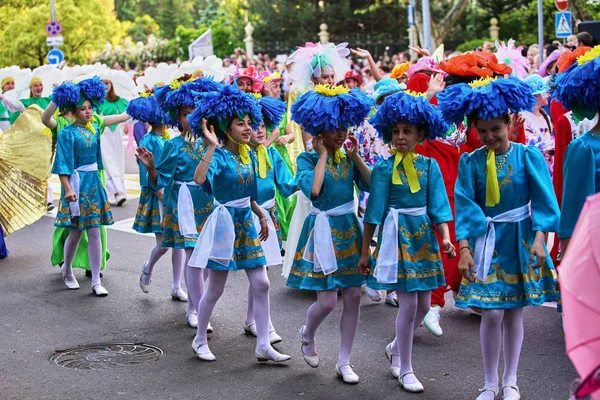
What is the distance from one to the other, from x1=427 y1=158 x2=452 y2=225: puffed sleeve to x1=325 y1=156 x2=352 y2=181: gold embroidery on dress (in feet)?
1.73

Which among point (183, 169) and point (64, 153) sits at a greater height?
point (64, 153)

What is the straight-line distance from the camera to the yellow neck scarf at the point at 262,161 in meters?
6.44

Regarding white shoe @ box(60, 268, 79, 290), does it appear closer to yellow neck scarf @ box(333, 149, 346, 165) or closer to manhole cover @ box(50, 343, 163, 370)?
manhole cover @ box(50, 343, 163, 370)

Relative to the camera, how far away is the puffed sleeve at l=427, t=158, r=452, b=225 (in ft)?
18.5

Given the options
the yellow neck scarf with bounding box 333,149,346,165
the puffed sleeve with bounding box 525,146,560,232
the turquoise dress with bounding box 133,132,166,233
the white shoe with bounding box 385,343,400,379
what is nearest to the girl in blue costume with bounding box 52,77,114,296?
the turquoise dress with bounding box 133,132,166,233

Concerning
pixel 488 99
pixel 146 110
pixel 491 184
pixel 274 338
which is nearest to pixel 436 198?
pixel 491 184

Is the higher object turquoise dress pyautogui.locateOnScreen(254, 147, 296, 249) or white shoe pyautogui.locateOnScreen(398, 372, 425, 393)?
turquoise dress pyautogui.locateOnScreen(254, 147, 296, 249)

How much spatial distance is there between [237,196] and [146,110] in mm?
2042

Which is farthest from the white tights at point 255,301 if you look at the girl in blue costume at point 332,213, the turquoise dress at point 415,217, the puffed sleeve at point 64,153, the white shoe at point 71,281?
the white shoe at point 71,281

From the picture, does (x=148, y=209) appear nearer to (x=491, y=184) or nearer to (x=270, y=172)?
(x=270, y=172)

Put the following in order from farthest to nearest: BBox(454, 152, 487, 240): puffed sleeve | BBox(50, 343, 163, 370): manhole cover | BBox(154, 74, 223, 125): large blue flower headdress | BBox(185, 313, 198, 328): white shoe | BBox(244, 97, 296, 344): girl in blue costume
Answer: BBox(185, 313, 198, 328): white shoe < BBox(154, 74, 223, 125): large blue flower headdress < BBox(244, 97, 296, 344): girl in blue costume < BBox(50, 343, 163, 370): manhole cover < BBox(454, 152, 487, 240): puffed sleeve

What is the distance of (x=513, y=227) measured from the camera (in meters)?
5.22

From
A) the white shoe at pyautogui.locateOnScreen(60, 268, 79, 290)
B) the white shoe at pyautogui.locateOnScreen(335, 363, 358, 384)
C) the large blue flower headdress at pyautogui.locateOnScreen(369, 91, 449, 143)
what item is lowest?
the white shoe at pyautogui.locateOnScreen(335, 363, 358, 384)

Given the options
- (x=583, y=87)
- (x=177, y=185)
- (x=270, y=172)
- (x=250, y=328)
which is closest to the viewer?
(x=583, y=87)
